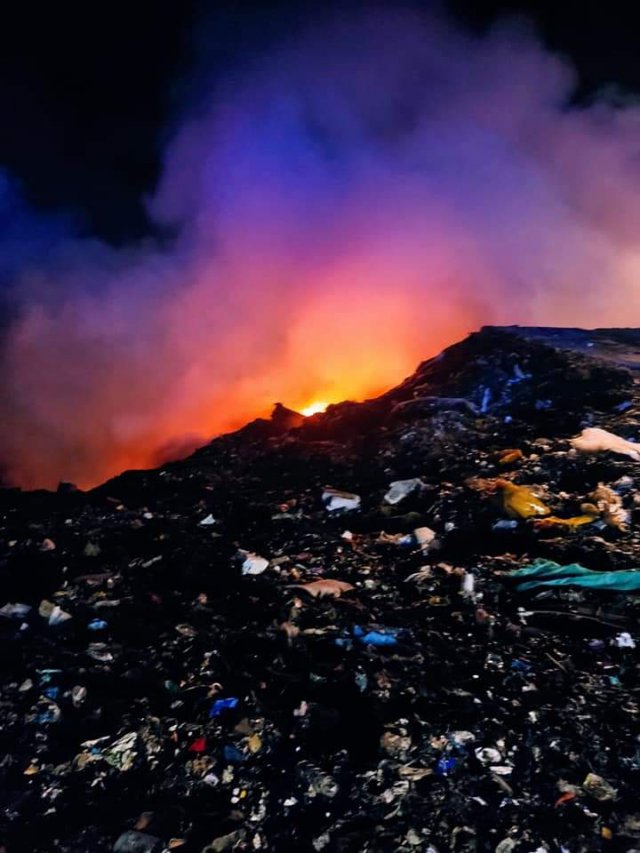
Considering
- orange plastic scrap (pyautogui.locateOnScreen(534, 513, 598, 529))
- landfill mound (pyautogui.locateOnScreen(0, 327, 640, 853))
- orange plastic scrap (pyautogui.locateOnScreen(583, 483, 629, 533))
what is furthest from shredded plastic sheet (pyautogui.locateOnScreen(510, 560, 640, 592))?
orange plastic scrap (pyautogui.locateOnScreen(583, 483, 629, 533))

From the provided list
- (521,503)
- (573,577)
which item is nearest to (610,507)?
(521,503)

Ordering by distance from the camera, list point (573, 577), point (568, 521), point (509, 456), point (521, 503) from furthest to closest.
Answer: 1. point (509, 456)
2. point (521, 503)
3. point (568, 521)
4. point (573, 577)

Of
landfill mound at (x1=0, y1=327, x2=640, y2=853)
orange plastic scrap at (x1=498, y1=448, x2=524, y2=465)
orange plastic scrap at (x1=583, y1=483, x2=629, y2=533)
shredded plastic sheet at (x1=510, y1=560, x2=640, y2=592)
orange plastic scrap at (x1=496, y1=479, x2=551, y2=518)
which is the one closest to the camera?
landfill mound at (x1=0, y1=327, x2=640, y2=853)

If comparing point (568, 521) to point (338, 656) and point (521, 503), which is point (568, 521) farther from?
point (338, 656)

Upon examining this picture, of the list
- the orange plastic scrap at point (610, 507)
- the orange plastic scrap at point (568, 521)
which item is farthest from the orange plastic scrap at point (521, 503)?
the orange plastic scrap at point (610, 507)

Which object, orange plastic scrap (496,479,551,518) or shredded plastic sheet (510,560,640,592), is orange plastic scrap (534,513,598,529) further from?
shredded plastic sheet (510,560,640,592)

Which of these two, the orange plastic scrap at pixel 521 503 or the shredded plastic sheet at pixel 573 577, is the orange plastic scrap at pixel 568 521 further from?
the shredded plastic sheet at pixel 573 577
